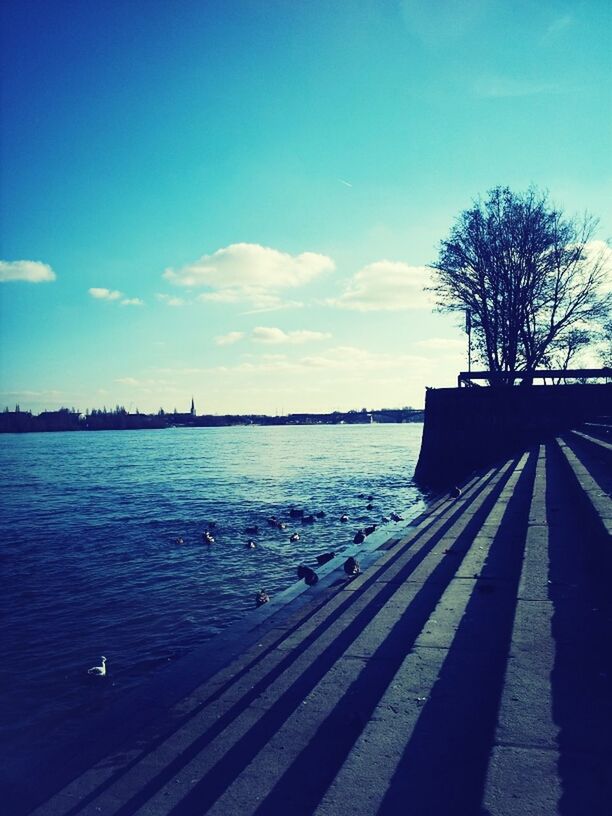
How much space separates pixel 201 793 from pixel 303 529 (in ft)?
38.7

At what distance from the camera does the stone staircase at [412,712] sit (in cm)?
268

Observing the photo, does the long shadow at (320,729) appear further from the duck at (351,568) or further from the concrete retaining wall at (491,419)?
the concrete retaining wall at (491,419)

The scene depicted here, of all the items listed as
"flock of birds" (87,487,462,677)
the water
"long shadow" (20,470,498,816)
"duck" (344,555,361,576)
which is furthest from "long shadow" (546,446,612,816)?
the water

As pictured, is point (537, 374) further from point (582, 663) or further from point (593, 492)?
point (582, 663)

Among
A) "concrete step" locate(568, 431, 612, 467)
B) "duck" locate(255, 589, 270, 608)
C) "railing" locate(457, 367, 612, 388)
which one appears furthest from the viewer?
"railing" locate(457, 367, 612, 388)

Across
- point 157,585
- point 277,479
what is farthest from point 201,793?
point 277,479

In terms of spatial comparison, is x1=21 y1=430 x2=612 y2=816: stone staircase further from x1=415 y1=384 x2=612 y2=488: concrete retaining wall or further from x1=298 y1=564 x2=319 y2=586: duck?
x1=415 y1=384 x2=612 y2=488: concrete retaining wall

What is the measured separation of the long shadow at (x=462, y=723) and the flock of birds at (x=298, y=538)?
3.57 metres

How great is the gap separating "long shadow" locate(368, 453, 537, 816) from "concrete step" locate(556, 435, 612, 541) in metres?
1.20

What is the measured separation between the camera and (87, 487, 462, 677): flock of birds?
829 centimetres

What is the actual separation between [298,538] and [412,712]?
1010 cm

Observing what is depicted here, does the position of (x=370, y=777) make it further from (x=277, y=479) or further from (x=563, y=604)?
(x=277, y=479)

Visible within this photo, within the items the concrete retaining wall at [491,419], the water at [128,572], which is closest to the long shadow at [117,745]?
the water at [128,572]

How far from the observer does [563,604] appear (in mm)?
4574
